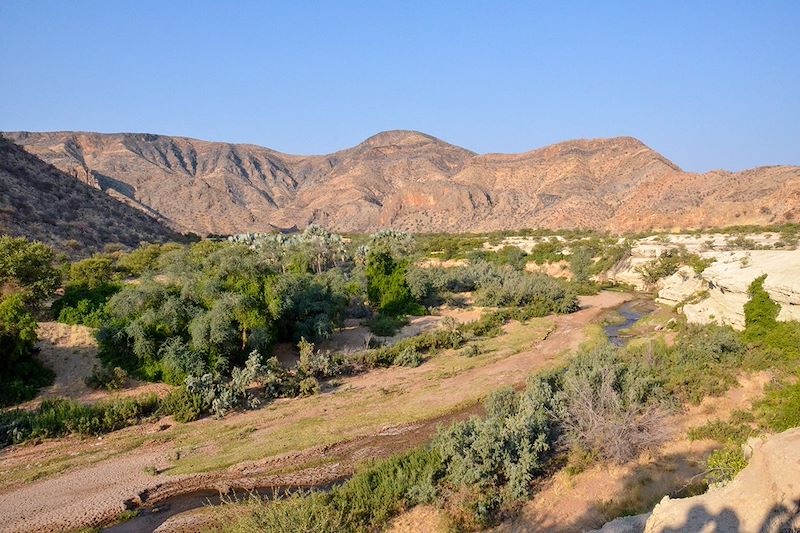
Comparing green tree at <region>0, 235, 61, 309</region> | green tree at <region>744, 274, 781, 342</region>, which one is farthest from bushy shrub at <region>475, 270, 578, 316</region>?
green tree at <region>0, 235, 61, 309</region>

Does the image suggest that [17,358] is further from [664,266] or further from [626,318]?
[664,266]

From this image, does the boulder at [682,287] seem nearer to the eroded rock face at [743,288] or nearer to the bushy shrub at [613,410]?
the eroded rock face at [743,288]

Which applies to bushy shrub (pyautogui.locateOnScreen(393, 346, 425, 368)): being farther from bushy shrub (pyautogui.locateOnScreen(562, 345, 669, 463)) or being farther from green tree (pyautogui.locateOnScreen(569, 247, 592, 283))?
green tree (pyautogui.locateOnScreen(569, 247, 592, 283))

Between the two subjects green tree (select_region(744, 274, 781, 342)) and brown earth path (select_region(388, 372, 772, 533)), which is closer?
brown earth path (select_region(388, 372, 772, 533))

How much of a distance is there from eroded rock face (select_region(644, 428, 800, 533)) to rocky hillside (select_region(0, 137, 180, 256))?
4724 cm

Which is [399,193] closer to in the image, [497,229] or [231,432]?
[497,229]

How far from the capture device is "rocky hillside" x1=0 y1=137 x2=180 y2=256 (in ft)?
145

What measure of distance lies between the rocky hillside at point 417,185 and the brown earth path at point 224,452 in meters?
62.3

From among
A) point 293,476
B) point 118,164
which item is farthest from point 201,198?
point 293,476

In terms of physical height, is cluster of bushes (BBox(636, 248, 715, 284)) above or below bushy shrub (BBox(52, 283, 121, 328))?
below

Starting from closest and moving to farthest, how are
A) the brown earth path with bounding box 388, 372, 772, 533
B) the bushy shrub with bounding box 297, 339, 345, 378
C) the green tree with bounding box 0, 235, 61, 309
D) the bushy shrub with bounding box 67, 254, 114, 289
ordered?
the brown earth path with bounding box 388, 372, 772, 533 < the bushy shrub with bounding box 297, 339, 345, 378 < the green tree with bounding box 0, 235, 61, 309 < the bushy shrub with bounding box 67, 254, 114, 289

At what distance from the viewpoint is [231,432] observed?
14.3 metres

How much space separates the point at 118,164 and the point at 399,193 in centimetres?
8960

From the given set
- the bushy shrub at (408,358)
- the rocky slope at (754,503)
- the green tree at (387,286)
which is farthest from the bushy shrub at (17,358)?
the rocky slope at (754,503)
